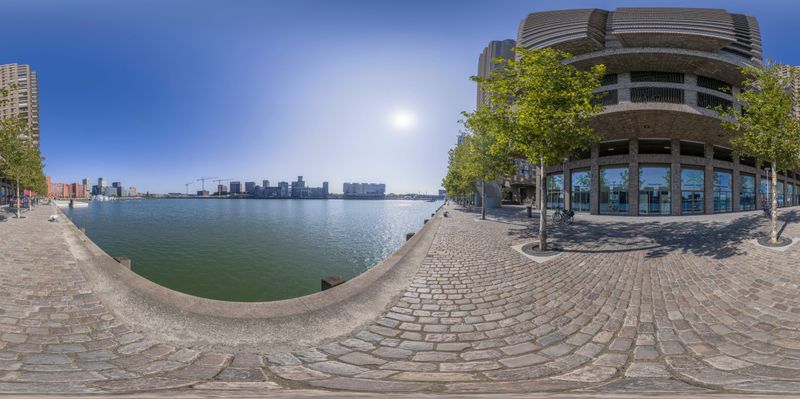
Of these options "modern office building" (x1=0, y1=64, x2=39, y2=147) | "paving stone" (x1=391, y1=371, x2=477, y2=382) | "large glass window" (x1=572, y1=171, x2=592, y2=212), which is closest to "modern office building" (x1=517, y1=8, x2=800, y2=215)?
"large glass window" (x1=572, y1=171, x2=592, y2=212)

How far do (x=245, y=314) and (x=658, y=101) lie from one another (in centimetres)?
3767

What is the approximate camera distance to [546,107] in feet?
37.3

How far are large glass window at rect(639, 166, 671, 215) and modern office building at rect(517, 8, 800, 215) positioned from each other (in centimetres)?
8

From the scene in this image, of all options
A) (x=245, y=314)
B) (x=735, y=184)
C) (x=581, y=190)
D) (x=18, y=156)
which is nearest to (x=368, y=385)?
(x=245, y=314)

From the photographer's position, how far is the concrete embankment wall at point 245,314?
466 cm

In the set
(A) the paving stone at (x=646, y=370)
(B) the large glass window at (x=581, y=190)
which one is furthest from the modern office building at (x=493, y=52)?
(A) the paving stone at (x=646, y=370)

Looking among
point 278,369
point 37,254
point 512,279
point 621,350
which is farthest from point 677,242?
point 37,254

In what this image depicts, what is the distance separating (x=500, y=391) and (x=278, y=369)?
245 centimetres

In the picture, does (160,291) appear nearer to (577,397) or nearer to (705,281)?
(577,397)

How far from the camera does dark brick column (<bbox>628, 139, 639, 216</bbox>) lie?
30484 millimetres

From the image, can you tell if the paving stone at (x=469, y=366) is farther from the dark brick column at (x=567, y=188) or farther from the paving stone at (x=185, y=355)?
the dark brick column at (x=567, y=188)

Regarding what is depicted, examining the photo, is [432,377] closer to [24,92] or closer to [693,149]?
[693,149]

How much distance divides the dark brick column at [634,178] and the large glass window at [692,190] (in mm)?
4350

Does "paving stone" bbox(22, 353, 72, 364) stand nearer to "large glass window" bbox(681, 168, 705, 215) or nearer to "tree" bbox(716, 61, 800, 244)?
"tree" bbox(716, 61, 800, 244)
